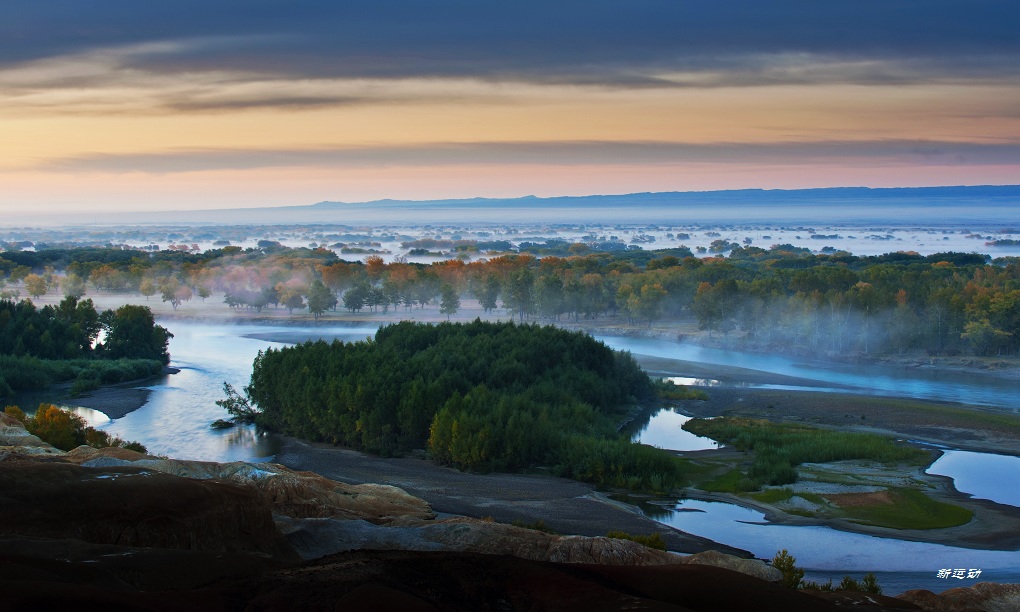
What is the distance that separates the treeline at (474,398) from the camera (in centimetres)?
4059

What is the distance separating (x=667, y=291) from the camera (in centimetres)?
10394

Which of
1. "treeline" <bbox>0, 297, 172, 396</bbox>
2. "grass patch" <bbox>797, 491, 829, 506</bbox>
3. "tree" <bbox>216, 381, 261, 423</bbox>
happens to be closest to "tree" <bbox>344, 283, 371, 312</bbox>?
"treeline" <bbox>0, 297, 172, 396</bbox>

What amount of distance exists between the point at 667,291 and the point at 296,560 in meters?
86.8

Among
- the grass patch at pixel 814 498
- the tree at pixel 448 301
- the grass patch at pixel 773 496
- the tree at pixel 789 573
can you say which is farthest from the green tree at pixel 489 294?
the tree at pixel 789 573

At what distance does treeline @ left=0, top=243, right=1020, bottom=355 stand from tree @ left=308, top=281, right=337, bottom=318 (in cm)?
12

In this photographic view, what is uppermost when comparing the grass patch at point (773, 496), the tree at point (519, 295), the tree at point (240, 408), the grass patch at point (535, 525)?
the tree at point (519, 295)

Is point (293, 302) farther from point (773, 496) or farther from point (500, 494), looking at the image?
point (773, 496)

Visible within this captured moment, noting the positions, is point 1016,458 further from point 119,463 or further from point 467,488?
point 119,463

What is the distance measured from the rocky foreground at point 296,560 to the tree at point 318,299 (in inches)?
3182

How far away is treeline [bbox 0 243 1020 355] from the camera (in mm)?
79688

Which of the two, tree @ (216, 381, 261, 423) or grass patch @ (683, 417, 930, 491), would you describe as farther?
tree @ (216, 381, 261, 423)

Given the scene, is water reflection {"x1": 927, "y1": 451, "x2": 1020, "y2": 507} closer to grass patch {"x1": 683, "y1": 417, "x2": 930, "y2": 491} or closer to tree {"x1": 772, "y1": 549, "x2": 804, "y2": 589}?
grass patch {"x1": 683, "y1": 417, "x2": 930, "y2": 491}

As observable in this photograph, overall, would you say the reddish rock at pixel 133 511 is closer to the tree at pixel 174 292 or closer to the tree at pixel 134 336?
the tree at pixel 134 336

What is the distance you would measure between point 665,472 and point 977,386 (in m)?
38.1
